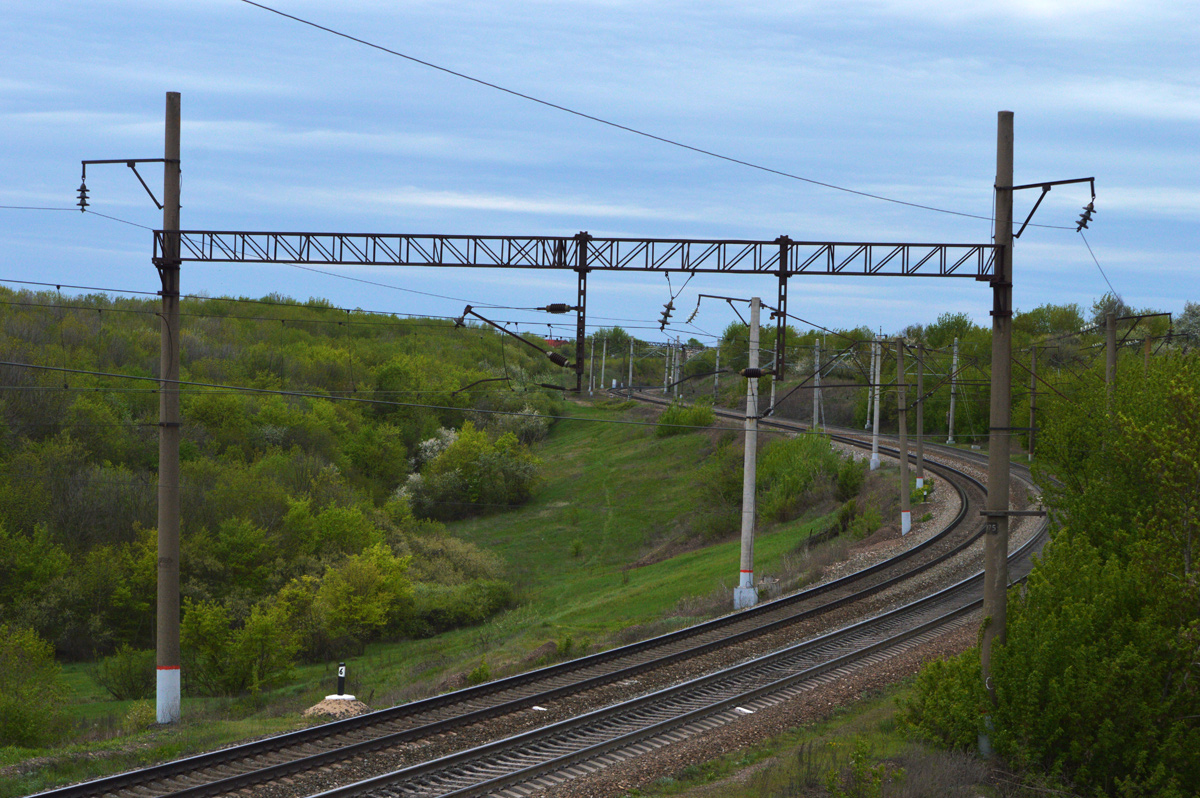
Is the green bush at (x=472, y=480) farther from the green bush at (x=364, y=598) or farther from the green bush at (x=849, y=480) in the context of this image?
the green bush at (x=849, y=480)

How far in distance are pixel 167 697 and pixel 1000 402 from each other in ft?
52.2

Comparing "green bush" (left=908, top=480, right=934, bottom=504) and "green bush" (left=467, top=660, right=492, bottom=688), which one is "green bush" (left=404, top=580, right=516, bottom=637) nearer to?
"green bush" (left=908, top=480, right=934, bottom=504)

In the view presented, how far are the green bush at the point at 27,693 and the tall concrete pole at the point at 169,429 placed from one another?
5176 millimetres

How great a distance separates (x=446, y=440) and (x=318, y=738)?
6521 cm

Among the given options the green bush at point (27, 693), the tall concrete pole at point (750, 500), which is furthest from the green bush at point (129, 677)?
the tall concrete pole at point (750, 500)

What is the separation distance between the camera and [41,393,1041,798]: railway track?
43.4ft

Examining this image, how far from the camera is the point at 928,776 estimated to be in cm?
1320

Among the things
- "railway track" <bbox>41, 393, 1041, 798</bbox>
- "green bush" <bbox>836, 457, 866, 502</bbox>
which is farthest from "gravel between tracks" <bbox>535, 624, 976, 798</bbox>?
"green bush" <bbox>836, 457, 866, 502</bbox>

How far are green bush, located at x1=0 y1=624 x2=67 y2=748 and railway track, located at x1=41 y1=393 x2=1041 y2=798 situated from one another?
34.7 feet

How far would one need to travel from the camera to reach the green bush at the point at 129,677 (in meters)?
32.2

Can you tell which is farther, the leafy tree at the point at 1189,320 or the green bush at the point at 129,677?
the leafy tree at the point at 1189,320

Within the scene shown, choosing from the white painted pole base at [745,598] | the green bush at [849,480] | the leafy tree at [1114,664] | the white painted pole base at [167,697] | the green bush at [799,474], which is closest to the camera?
the leafy tree at [1114,664]

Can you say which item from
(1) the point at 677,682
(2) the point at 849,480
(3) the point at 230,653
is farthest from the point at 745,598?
(2) the point at 849,480

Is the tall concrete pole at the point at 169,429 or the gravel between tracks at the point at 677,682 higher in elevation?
the tall concrete pole at the point at 169,429
